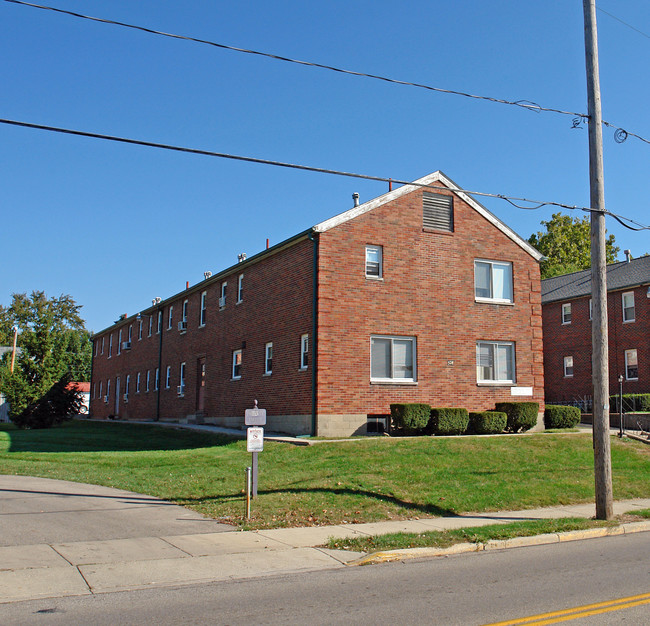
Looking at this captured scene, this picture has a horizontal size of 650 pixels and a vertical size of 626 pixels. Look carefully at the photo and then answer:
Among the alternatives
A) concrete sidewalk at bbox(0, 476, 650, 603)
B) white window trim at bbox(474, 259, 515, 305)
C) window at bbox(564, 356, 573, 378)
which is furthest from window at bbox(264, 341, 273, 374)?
window at bbox(564, 356, 573, 378)

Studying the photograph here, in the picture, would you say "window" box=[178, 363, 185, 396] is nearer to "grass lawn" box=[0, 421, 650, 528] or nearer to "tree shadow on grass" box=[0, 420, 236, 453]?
"tree shadow on grass" box=[0, 420, 236, 453]

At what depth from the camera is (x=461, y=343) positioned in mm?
24578

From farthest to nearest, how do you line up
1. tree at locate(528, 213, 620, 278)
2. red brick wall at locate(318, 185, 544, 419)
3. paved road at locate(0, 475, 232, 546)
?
tree at locate(528, 213, 620, 278)
red brick wall at locate(318, 185, 544, 419)
paved road at locate(0, 475, 232, 546)

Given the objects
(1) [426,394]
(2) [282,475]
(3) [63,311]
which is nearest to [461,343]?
(1) [426,394]

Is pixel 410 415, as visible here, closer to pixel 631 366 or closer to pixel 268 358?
pixel 268 358

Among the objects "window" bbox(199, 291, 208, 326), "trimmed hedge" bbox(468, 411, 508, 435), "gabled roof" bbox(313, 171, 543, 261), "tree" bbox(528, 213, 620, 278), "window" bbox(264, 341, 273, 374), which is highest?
"tree" bbox(528, 213, 620, 278)

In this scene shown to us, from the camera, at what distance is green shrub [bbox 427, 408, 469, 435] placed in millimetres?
22172

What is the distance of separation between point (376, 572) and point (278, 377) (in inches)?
638

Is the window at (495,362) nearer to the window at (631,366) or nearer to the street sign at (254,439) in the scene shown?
the street sign at (254,439)

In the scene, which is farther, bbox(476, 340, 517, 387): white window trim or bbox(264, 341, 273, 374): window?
bbox(264, 341, 273, 374): window

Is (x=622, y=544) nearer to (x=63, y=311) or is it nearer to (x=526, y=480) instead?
Answer: (x=526, y=480)

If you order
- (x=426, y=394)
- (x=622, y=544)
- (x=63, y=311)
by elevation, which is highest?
(x=63, y=311)

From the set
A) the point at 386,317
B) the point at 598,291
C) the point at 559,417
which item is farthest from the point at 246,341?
the point at 598,291

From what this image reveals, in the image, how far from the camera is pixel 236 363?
28.7 metres
